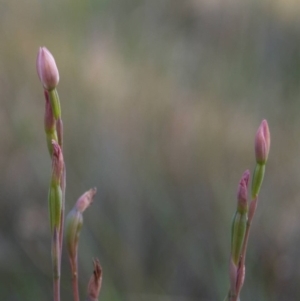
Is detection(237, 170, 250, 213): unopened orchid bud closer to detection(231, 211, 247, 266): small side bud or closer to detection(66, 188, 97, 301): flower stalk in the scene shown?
detection(231, 211, 247, 266): small side bud

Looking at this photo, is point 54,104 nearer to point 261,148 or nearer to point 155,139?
point 261,148

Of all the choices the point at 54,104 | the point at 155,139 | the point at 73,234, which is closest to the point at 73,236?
the point at 73,234

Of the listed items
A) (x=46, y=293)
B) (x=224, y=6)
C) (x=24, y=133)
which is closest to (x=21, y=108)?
(x=24, y=133)

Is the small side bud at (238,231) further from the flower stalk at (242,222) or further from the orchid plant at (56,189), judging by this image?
the orchid plant at (56,189)

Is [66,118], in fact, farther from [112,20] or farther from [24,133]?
[112,20]

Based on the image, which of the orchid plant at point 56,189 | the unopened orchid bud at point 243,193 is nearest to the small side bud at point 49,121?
the orchid plant at point 56,189

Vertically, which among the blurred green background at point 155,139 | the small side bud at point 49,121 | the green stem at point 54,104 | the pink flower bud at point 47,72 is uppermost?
the pink flower bud at point 47,72
